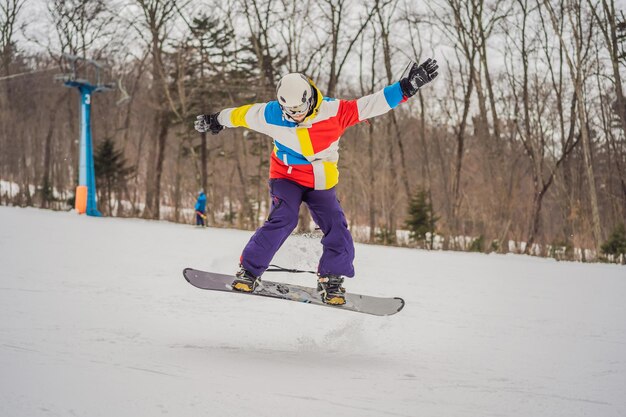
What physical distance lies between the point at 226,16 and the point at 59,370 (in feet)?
56.7

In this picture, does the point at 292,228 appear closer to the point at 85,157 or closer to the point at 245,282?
the point at 245,282

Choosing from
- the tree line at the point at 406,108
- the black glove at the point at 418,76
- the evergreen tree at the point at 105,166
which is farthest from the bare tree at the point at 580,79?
the evergreen tree at the point at 105,166

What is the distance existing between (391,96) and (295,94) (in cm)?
67

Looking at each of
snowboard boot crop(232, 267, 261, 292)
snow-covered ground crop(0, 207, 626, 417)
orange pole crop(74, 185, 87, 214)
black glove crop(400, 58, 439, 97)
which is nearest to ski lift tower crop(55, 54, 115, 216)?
orange pole crop(74, 185, 87, 214)

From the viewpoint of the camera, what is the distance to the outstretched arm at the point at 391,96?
343 cm

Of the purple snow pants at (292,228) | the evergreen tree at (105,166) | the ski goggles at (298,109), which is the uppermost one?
the evergreen tree at (105,166)

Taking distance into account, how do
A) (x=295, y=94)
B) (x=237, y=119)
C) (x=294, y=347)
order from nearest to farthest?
1. (x=295, y=94)
2. (x=294, y=347)
3. (x=237, y=119)

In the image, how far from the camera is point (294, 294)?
12.4 ft

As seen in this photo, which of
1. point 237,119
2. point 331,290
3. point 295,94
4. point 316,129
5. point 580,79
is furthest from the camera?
point 580,79

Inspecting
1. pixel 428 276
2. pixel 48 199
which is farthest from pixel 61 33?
pixel 428 276

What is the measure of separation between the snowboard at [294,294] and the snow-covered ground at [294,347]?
8.7 inches

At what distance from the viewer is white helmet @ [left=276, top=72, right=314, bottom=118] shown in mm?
3390

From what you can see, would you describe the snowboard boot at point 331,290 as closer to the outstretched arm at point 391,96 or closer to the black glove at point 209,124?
the outstretched arm at point 391,96

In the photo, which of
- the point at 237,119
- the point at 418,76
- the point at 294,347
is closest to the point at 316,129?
the point at 237,119
